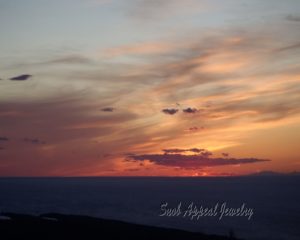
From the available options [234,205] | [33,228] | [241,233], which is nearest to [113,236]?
[33,228]

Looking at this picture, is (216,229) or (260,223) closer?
(216,229)

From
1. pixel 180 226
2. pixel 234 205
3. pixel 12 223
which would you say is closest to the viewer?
pixel 12 223

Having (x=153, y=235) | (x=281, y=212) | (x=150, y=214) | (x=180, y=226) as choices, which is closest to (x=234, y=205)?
(x=281, y=212)

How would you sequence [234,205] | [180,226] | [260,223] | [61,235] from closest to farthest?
[61,235], [180,226], [260,223], [234,205]

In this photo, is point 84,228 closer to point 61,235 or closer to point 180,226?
point 61,235

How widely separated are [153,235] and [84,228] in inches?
289

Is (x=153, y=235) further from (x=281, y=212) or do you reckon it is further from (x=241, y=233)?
(x=281, y=212)

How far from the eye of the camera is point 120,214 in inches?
4309

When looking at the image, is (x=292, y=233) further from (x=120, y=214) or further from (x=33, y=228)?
(x=33, y=228)

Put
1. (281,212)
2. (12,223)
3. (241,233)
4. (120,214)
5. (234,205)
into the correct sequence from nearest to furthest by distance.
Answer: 1. (12,223)
2. (241,233)
3. (120,214)
4. (281,212)
5. (234,205)

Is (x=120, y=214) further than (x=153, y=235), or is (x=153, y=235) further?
(x=120, y=214)

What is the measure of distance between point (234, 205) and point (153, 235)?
4483 inches

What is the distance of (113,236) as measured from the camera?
45.3m

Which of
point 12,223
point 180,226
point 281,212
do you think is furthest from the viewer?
point 281,212
